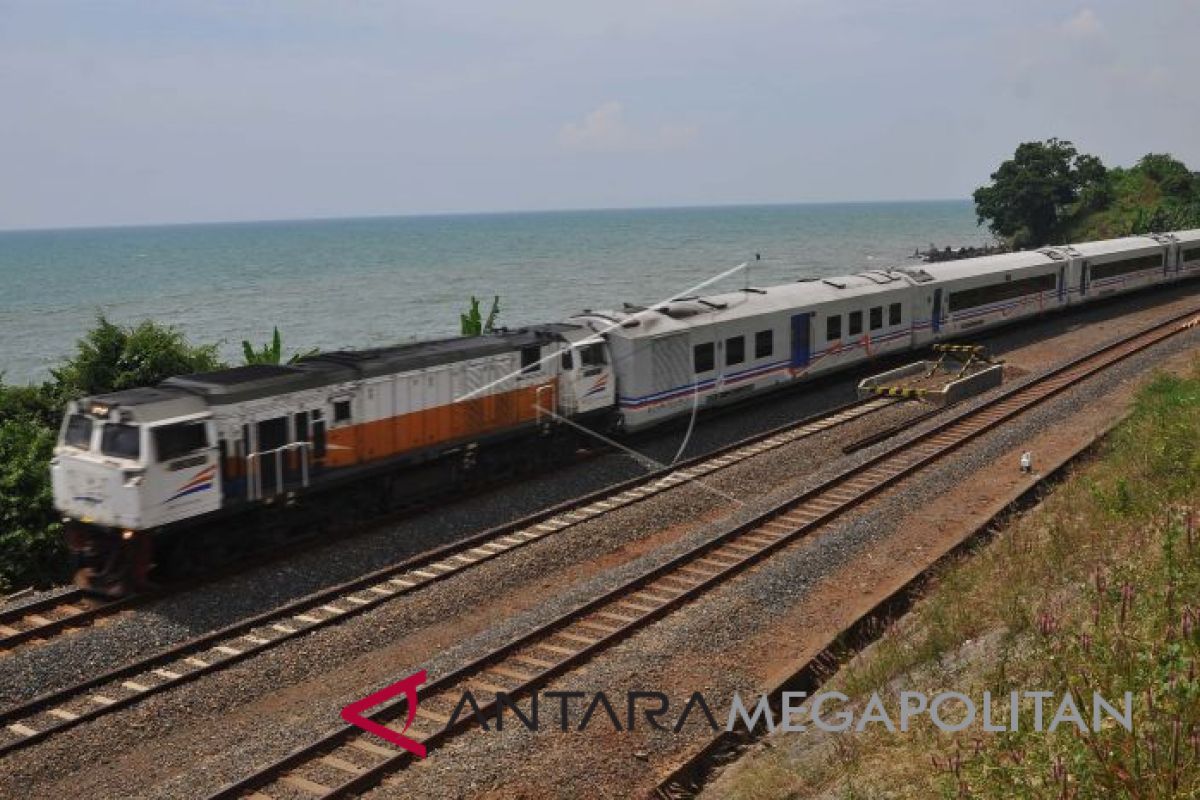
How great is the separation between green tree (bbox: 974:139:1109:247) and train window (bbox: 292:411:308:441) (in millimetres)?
94934

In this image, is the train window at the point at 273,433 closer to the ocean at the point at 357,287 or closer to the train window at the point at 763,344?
the train window at the point at 763,344

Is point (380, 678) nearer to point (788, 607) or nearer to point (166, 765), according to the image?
point (166, 765)

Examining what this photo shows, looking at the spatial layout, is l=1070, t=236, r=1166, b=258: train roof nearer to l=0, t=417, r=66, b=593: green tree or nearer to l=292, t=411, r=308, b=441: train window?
l=292, t=411, r=308, b=441: train window

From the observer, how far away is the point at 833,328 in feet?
104

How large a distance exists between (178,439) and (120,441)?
93 centimetres

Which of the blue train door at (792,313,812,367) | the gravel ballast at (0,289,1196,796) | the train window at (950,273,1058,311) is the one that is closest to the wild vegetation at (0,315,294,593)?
the gravel ballast at (0,289,1196,796)

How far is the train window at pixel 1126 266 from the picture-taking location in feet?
151

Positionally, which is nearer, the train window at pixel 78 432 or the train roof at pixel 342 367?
the train window at pixel 78 432

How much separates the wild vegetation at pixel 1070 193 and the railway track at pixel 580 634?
3236 inches

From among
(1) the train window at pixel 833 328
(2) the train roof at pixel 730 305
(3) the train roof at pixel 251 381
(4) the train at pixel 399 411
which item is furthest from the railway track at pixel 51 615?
(1) the train window at pixel 833 328

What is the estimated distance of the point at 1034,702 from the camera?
9.52 meters

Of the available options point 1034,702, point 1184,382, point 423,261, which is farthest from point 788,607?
point 423,261

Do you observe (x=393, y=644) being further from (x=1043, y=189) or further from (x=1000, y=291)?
(x=1043, y=189)

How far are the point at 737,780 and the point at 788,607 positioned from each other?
5.33m
